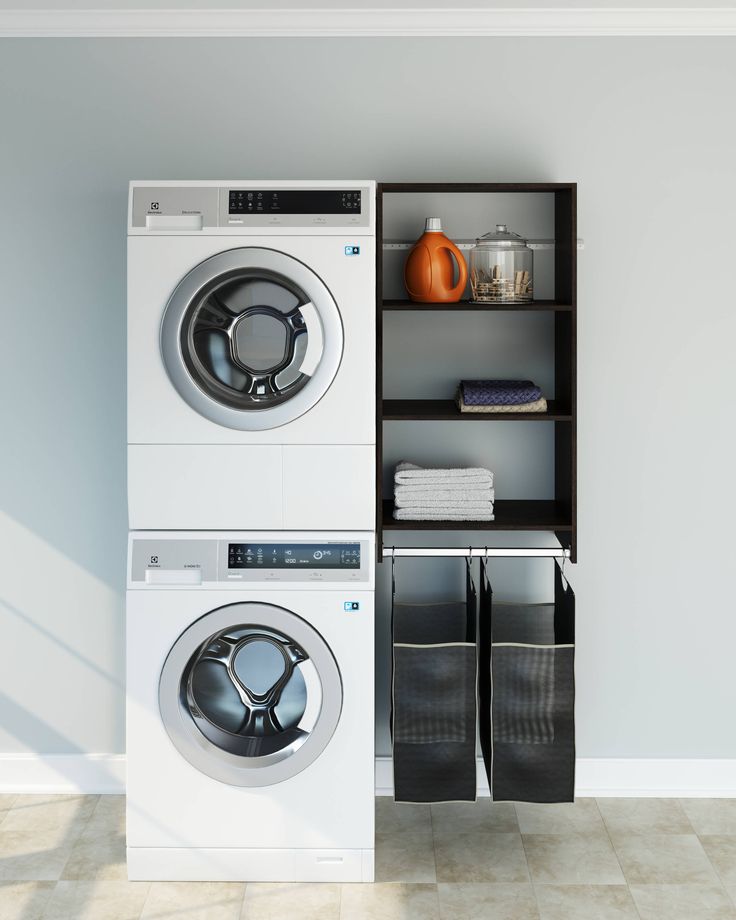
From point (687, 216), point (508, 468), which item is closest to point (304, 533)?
point (508, 468)

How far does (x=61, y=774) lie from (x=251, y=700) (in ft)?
3.07

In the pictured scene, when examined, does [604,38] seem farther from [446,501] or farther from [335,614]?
[335,614]

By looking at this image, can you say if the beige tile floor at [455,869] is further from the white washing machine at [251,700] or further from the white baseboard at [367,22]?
the white baseboard at [367,22]

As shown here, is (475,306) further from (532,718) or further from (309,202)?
(532,718)

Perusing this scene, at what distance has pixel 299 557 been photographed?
99.3 inches

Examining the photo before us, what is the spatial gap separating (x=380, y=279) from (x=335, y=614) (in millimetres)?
976

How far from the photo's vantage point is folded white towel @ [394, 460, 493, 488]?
274 centimetres

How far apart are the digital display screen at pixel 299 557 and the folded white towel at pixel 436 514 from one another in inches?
11.1

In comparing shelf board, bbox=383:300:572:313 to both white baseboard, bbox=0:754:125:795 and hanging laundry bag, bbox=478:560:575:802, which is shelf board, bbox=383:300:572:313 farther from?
white baseboard, bbox=0:754:125:795

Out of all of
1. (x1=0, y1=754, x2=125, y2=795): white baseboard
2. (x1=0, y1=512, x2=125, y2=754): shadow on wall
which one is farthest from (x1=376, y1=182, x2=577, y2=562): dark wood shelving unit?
(x1=0, y1=754, x2=125, y2=795): white baseboard

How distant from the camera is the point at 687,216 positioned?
9.46ft

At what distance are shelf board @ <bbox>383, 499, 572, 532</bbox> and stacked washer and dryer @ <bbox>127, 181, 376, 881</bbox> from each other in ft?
0.79

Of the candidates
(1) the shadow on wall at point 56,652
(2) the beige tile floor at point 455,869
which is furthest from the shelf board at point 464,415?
(2) the beige tile floor at point 455,869

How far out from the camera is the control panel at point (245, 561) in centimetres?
251
